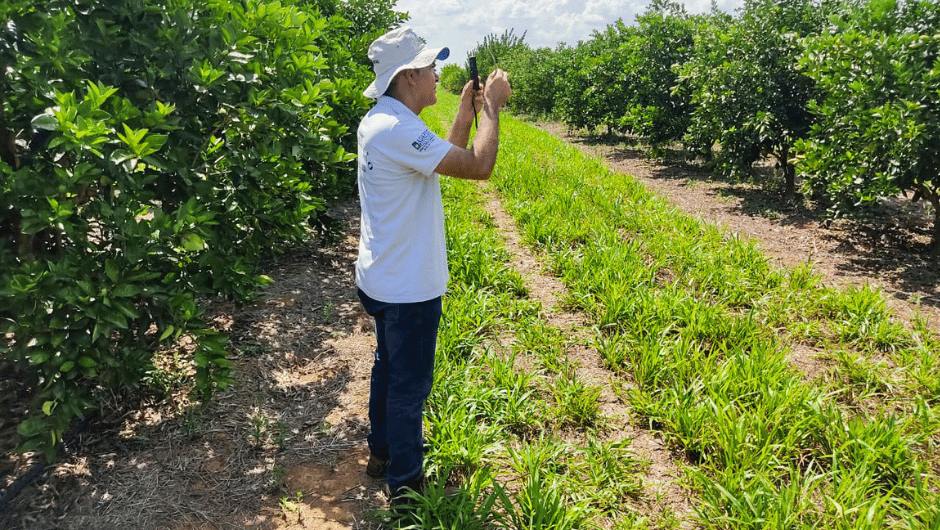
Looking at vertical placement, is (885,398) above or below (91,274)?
below

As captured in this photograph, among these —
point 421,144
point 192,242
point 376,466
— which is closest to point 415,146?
point 421,144

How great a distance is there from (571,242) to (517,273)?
4.07 feet

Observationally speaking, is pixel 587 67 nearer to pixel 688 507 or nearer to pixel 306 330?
pixel 306 330

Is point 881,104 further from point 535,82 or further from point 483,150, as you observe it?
point 535,82

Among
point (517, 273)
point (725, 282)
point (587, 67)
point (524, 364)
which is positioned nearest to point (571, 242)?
point (517, 273)

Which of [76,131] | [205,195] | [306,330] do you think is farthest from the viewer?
[306,330]

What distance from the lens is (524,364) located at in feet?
12.9

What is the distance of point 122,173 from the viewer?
2.38m

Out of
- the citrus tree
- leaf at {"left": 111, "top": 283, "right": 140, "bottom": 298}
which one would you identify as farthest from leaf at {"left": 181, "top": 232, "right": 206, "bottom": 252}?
the citrus tree

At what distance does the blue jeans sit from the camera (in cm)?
229

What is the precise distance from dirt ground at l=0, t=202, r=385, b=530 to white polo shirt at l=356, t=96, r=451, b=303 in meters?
1.15

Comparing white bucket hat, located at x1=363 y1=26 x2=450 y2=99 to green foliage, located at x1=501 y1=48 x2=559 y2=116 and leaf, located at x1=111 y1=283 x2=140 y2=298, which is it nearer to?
leaf, located at x1=111 y1=283 x2=140 y2=298

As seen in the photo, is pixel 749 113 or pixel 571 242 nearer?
pixel 571 242

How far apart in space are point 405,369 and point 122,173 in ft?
4.79
